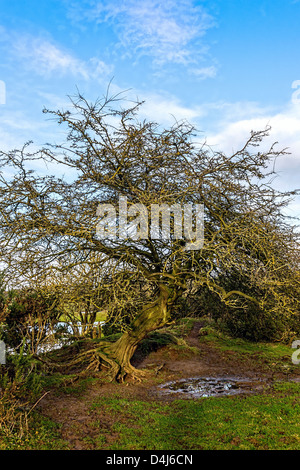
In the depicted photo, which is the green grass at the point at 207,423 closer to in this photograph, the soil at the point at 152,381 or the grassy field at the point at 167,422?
the grassy field at the point at 167,422

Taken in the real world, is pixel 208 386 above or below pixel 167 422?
below

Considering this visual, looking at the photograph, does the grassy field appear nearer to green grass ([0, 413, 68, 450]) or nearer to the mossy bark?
green grass ([0, 413, 68, 450])

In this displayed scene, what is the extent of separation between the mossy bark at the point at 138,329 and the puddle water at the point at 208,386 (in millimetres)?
1204

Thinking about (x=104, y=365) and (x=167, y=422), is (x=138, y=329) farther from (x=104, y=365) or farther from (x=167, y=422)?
(x=167, y=422)

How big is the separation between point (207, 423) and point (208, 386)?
120 inches

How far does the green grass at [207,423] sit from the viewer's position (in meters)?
5.34

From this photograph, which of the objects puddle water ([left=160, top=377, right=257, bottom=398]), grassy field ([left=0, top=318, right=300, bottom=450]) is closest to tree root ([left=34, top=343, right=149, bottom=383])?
grassy field ([left=0, top=318, right=300, bottom=450])

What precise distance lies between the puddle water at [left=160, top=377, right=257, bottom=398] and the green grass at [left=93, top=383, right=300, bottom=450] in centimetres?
72

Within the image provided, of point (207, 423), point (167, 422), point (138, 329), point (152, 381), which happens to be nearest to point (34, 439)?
point (167, 422)

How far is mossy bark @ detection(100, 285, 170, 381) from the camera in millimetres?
10031

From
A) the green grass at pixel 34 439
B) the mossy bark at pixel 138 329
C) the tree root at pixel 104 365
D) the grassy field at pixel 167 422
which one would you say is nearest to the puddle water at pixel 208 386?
the grassy field at pixel 167 422

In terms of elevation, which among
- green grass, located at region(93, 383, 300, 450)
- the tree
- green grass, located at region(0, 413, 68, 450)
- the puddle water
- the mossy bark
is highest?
the tree

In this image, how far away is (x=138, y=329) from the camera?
1019 cm
